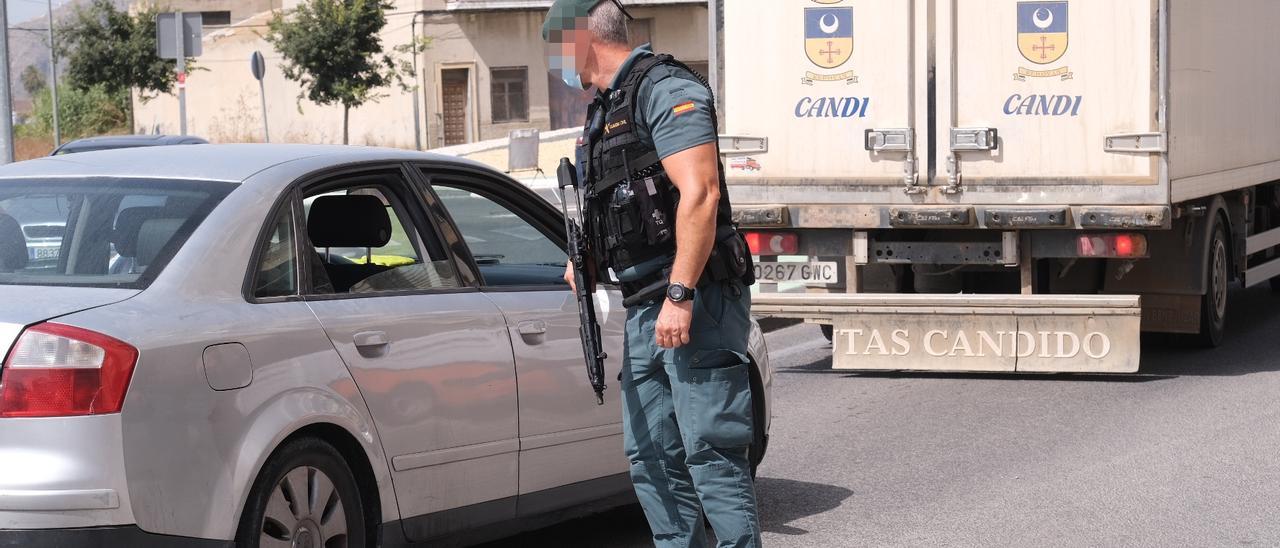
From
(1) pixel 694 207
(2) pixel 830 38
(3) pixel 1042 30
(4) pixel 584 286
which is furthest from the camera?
(2) pixel 830 38

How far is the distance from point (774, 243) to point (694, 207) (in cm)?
694

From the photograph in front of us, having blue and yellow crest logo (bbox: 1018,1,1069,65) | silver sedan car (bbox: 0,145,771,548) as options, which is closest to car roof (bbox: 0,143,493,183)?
silver sedan car (bbox: 0,145,771,548)

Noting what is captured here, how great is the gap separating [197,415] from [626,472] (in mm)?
2029

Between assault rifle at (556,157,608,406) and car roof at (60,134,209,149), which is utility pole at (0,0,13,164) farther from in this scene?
assault rifle at (556,157,608,406)

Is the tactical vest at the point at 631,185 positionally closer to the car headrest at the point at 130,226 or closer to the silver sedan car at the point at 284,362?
the silver sedan car at the point at 284,362

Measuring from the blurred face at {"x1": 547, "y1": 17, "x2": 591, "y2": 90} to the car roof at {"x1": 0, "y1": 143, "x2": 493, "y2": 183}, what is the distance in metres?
0.92

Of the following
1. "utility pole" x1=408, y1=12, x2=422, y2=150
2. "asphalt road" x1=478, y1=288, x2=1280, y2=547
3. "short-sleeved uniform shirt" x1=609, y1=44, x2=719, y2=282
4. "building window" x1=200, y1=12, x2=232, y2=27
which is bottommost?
"asphalt road" x1=478, y1=288, x2=1280, y2=547

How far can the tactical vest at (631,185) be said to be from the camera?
13.9 ft

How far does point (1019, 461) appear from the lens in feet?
24.8

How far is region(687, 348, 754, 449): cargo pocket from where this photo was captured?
165 inches

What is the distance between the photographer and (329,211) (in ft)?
17.1

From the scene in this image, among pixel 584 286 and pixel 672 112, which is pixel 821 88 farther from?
pixel 672 112

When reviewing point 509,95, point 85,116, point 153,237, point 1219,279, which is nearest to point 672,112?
point 153,237

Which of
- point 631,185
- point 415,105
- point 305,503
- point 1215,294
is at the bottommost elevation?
point 1215,294
